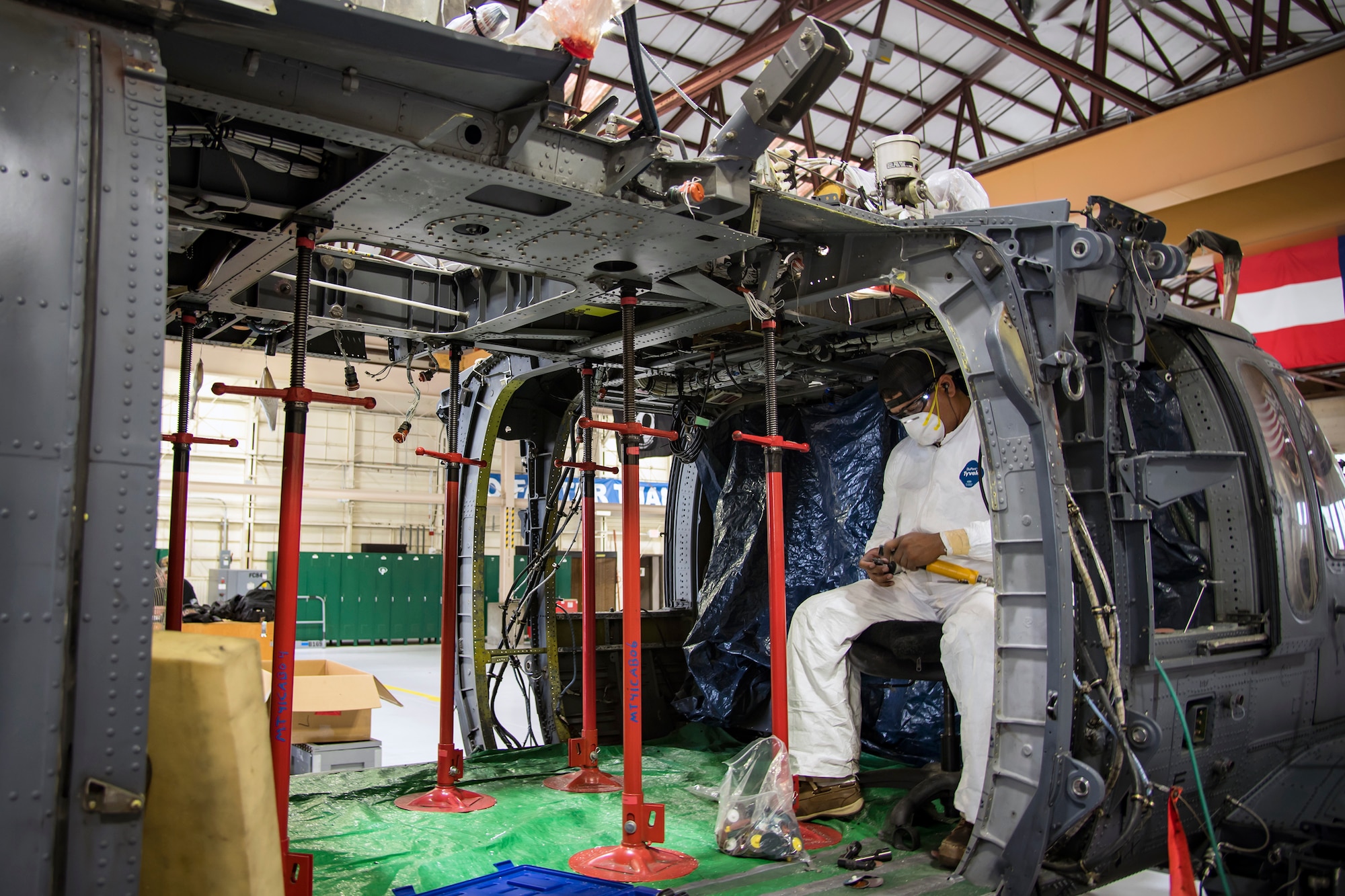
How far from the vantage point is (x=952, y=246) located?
4.37 m

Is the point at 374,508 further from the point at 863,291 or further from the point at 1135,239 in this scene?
the point at 1135,239

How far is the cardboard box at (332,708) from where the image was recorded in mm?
6645

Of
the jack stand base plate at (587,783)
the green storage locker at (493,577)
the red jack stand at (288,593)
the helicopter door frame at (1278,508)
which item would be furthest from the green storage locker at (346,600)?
the helicopter door frame at (1278,508)

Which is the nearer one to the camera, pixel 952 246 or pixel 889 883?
pixel 889 883

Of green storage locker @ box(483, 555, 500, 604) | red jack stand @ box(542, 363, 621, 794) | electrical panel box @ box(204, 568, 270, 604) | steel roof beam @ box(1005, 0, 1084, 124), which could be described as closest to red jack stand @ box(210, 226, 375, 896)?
red jack stand @ box(542, 363, 621, 794)

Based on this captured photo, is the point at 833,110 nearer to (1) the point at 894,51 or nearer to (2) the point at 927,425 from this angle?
(1) the point at 894,51

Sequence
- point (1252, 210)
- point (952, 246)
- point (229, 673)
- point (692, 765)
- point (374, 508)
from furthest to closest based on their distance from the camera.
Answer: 1. point (374, 508)
2. point (1252, 210)
3. point (692, 765)
4. point (952, 246)
5. point (229, 673)

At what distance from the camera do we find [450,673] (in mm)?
5520

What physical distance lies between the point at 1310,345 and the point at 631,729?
34.4 feet

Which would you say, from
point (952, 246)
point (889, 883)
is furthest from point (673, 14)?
point (889, 883)

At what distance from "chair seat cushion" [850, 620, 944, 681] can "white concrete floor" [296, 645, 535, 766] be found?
3627 mm

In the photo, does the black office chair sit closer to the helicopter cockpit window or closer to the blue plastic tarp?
the helicopter cockpit window

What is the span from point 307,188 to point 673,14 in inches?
337

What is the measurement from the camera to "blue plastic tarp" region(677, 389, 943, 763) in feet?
22.7
